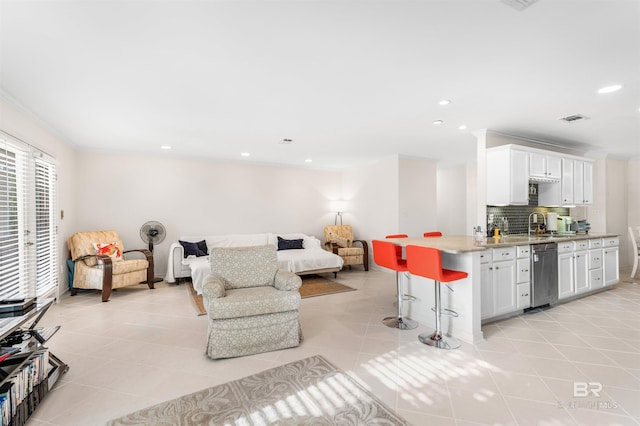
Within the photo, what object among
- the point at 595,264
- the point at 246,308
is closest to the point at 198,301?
the point at 246,308

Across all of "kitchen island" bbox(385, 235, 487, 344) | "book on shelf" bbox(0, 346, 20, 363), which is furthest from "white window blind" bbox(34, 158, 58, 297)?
"kitchen island" bbox(385, 235, 487, 344)

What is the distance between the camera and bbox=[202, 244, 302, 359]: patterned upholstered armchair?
271 centimetres

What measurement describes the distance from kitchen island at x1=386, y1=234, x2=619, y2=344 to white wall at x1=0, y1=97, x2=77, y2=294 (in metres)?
4.22

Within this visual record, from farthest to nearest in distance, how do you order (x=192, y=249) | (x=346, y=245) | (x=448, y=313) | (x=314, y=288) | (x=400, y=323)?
(x=346, y=245)
(x=192, y=249)
(x=314, y=288)
(x=400, y=323)
(x=448, y=313)

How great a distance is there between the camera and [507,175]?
418 cm

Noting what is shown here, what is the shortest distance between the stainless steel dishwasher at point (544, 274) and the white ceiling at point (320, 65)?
1.63 metres

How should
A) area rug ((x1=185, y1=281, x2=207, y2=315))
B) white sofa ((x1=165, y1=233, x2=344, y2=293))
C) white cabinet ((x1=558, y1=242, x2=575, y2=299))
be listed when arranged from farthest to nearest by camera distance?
white sofa ((x1=165, y1=233, x2=344, y2=293))
white cabinet ((x1=558, y1=242, x2=575, y2=299))
area rug ((x1=185, y1=281, x2=207, y2=315))

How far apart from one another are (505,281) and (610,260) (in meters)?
2.80

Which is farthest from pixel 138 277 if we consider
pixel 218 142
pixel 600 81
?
pixel 600 81

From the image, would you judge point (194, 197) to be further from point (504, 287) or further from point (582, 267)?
point (582, 267)

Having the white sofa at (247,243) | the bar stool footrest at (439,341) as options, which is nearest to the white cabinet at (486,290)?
the bar stool footrest at (439,341)

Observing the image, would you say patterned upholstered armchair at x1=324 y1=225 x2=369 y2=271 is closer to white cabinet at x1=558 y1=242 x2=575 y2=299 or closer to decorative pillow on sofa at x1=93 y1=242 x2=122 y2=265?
white cabinet at x1=558 y1=242 x2=575 y2=299

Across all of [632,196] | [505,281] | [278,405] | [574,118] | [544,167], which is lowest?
[278,405]

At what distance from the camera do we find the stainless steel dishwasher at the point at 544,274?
3748 millimetres
